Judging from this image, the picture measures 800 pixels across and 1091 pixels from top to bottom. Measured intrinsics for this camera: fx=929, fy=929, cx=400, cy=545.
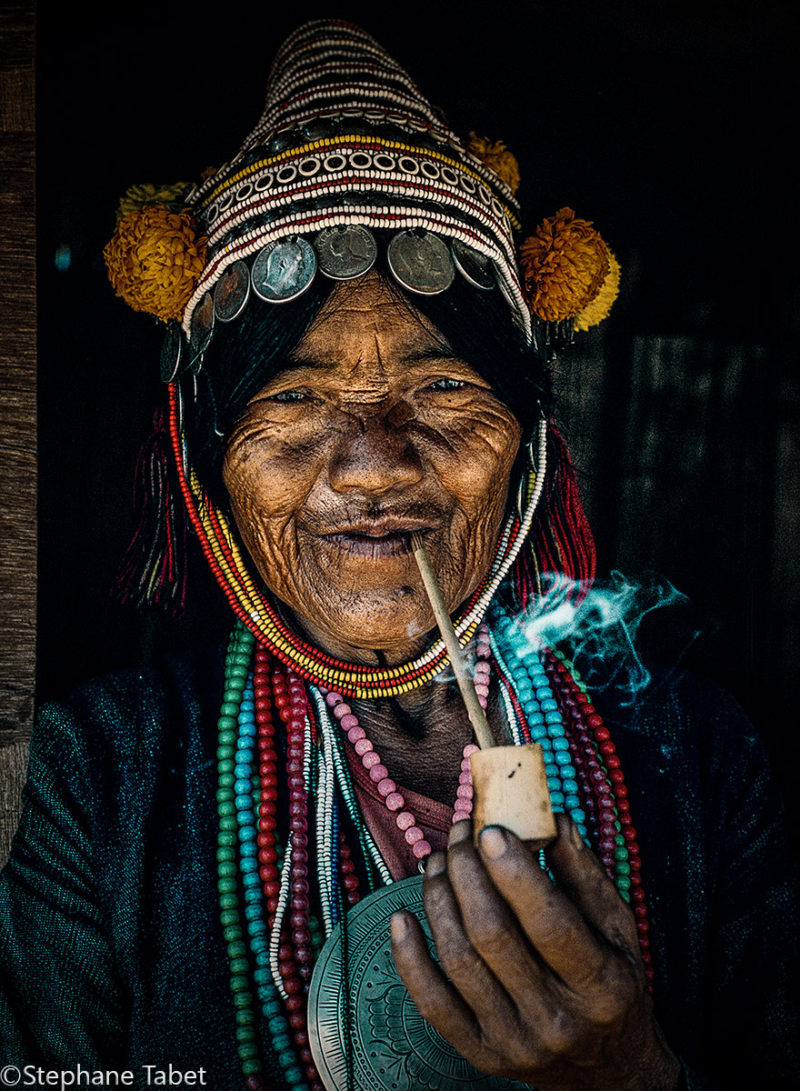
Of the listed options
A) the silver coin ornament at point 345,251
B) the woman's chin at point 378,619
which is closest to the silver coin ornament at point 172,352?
the silver coin ornament at point 345,251

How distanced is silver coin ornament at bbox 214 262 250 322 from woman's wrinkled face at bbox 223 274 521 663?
0.17 meters

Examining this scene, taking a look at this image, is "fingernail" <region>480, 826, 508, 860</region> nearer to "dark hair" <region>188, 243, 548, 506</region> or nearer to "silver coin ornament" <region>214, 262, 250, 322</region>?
"dark hair" <region>188, 243, 548, 506</region>

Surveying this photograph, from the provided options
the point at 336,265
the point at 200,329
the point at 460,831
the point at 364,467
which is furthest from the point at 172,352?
the point at 460,831

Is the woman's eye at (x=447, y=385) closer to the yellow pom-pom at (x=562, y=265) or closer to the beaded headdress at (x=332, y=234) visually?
the beaded headdress at (x=332, y=234)

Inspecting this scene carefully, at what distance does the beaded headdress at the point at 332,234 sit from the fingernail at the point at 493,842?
0.81 meters

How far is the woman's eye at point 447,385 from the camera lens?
204 centimetres

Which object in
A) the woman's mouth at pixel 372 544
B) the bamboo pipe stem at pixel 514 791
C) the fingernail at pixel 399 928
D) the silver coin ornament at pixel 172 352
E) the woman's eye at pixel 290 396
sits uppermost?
the silver coin ornament at pixel 172 352

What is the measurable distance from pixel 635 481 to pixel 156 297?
1376mm

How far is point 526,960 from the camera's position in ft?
4.46

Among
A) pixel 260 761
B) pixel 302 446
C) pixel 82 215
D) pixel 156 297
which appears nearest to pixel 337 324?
pixel 302 446

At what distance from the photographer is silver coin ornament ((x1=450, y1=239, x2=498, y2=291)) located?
204 cm

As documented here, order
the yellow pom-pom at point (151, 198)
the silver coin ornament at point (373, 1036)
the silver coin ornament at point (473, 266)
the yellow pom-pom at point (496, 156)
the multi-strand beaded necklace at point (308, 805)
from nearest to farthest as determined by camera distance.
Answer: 1. the silver coin ornament at point (373, 1036)
2. the multi-strand beaded necklace at point (308, 805)
3. the silver coin ornament at point (473, 266)
4. the yellow pom-pom at point (151, 198)
5. the yellow pom-pom at point (496, 156)

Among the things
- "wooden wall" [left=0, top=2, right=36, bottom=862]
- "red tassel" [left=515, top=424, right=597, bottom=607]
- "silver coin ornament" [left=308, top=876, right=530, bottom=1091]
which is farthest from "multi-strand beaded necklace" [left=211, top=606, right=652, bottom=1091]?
"wooden wall" [left=0, top=2, right=36, bottom=862]

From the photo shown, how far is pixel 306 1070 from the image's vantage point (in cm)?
175
